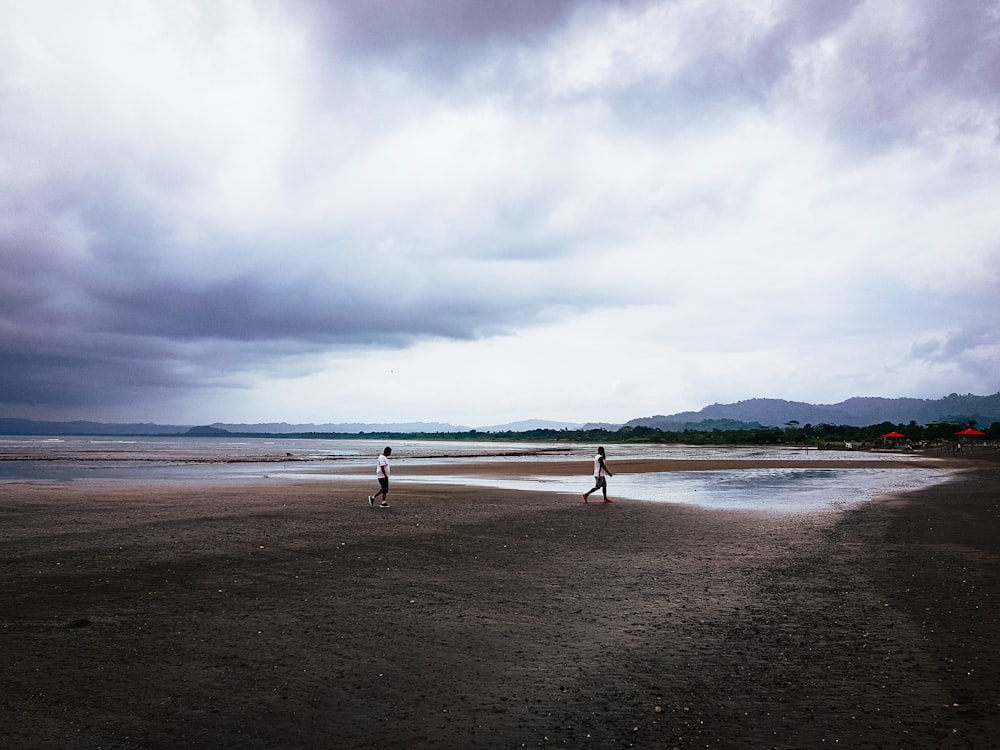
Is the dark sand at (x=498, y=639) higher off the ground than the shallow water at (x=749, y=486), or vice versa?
the dark sand at (x=498, y=639)

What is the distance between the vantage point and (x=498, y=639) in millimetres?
9086

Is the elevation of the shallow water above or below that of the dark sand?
below

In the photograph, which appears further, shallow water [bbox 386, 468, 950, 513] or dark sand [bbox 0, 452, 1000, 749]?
shallow water [bbox 386, 468, 950, 513]

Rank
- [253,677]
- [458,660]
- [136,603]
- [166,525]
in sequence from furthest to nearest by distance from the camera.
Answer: [166,525]
[136,603]
[458,660]
[253,677]

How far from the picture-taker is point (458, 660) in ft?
27.1

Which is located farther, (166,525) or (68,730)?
(166,525)

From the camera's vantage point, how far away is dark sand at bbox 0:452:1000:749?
643cm

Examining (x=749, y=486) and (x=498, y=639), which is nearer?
(x=498, y=639)

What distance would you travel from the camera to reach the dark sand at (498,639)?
253 inches

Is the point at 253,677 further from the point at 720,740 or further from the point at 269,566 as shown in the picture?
the point at 269,566

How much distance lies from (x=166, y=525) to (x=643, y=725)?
17.5 metres

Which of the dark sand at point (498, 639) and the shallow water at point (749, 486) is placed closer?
the dark sand at point (498, 639)

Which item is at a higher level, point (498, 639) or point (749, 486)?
point (498, 639)

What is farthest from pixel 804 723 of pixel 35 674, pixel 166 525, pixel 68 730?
pixel 166 525
